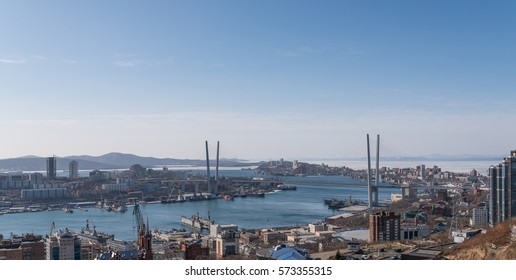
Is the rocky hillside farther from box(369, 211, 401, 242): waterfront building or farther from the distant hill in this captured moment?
the distant hill

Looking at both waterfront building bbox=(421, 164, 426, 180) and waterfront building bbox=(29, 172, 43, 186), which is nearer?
waterfront building bbox=(29, 172, 43, 186)

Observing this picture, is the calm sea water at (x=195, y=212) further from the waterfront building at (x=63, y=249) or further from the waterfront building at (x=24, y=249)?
the waterfront building at (x=24, y=249)

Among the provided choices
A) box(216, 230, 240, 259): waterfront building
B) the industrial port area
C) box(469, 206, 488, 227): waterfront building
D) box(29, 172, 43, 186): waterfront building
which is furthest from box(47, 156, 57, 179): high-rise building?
box(469, 206, 488, 227): waterfront building

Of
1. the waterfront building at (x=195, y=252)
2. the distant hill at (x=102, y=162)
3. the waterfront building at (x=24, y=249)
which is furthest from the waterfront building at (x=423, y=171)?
the waterfront building at (x=24, y=249)

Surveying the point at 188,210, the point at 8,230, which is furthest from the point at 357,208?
the point at 8,230

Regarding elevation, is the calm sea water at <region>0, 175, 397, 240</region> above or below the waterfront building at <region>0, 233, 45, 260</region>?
below

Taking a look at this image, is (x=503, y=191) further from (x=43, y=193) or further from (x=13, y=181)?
(x=13, y=181)
